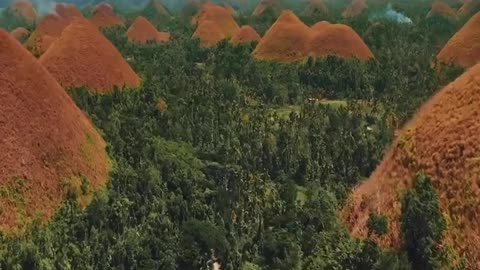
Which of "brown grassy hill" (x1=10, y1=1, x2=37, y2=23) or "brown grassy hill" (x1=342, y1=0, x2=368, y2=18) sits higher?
"brown grassy hill" (x1=342, y1=0, x2=368, y2=18)

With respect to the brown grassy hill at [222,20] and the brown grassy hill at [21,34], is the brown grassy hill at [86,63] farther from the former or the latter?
the brown grassy hill at [222,20]

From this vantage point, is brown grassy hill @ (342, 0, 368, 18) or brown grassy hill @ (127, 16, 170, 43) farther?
brown grassy hill @ (342, 0, 368, 18)

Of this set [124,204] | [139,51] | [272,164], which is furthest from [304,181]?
[139,51]

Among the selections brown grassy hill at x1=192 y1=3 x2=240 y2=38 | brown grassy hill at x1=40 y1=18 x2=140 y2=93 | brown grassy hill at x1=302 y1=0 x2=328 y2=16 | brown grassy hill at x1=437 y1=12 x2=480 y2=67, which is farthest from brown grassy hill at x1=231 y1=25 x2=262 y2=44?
brown grassy hill at x1=302 y1=0 x2=328 y2=16

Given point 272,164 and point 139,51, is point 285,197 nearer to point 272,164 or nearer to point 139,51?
point 272,164

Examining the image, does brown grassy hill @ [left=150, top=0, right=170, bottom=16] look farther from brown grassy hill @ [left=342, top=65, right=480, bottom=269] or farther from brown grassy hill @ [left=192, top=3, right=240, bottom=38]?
brown grassy hill @ [left=342, top=65, right=480, bottom=269]
